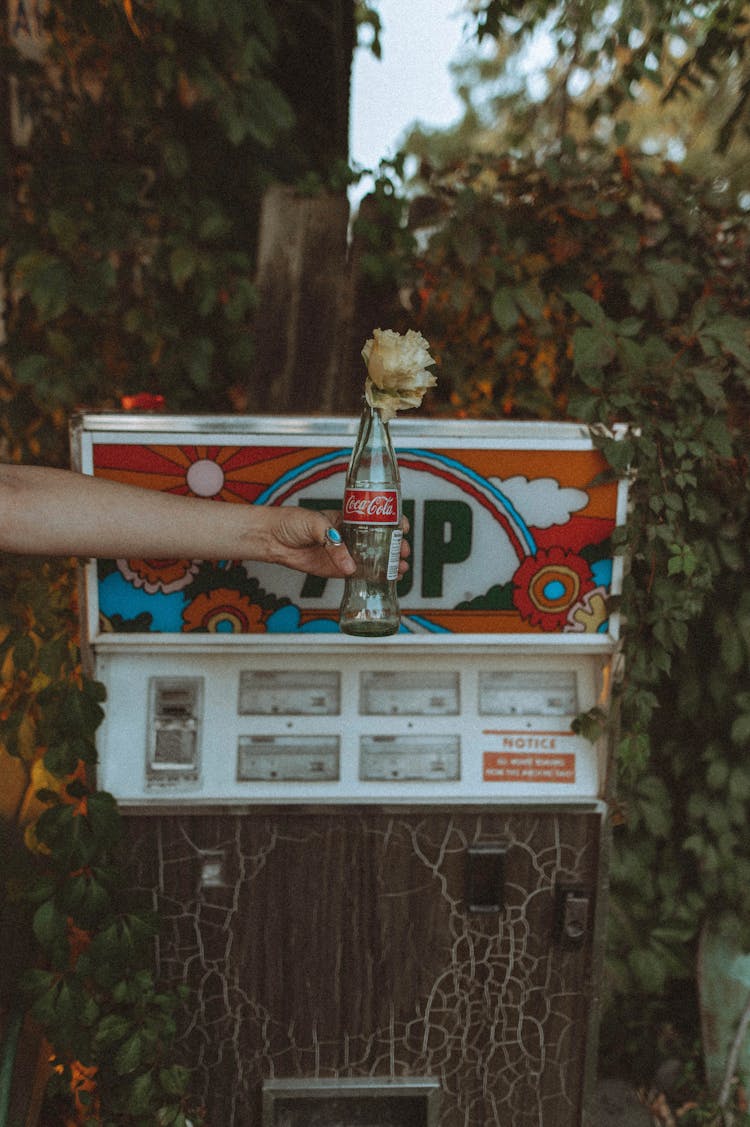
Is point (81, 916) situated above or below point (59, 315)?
below

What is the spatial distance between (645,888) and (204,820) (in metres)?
1.65

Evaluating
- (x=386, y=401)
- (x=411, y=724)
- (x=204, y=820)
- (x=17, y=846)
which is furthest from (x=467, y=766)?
(x=17, y=846)

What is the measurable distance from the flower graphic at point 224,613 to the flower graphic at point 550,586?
605mm

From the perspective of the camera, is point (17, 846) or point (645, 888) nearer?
point (17, 846)

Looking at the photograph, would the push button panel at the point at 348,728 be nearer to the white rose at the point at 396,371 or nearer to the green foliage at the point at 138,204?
the white rose at the point at 396,371

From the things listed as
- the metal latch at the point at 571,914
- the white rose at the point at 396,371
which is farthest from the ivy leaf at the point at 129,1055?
the white rose at the point at 396,371

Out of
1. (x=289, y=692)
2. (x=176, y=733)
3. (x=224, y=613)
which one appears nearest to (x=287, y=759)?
(x=289, y=692)

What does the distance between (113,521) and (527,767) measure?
1143 mm

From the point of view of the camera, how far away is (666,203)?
2.46 m

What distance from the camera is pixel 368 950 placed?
6.36 feet

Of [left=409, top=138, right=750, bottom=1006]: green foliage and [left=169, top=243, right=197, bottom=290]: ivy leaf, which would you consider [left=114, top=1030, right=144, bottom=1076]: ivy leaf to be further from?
[left=169, top=243, right=197, bottom=290]: ivy leaf

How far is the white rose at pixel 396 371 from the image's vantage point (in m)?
1.49

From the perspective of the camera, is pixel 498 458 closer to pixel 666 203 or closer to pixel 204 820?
pixel 204 820

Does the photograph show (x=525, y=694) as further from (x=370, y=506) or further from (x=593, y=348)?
(x=593, y=348)
